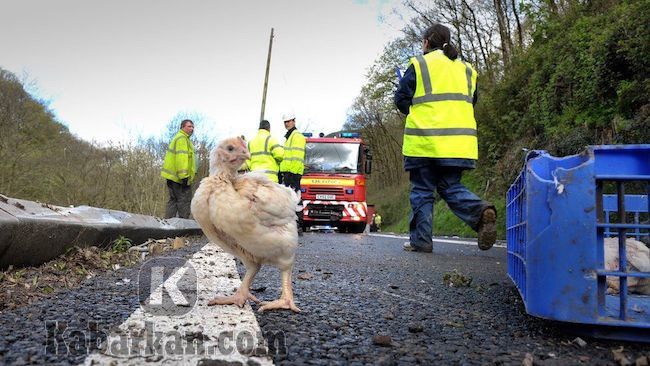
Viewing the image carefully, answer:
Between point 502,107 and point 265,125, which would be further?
point 502,107

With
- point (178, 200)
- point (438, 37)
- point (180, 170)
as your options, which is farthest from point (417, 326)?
point (178, 200)

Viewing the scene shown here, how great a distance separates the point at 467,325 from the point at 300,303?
0.94m

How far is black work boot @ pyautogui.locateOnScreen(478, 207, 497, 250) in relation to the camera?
5.05m

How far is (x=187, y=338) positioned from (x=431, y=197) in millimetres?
4895

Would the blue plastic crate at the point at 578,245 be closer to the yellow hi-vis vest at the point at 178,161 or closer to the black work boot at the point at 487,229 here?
the black work boot at the point at 487,229

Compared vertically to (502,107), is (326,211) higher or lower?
lower

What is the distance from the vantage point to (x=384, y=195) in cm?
3759

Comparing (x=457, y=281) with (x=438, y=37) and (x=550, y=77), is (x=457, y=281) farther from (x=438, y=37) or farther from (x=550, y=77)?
(x=550, y=77)

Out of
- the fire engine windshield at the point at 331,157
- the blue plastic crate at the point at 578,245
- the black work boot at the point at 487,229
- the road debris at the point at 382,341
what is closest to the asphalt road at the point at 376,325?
the road debris at the point at 382,341

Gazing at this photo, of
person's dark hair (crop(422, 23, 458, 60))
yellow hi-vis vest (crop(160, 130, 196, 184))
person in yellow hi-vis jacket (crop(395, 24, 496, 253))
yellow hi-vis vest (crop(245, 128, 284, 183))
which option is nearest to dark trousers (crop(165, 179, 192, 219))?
yellow hi-vis vest (crop(160, 130, 196, 184))

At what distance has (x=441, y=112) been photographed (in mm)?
5945

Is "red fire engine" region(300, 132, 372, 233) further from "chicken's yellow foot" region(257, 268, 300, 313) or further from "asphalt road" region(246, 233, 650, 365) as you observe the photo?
"chicken's yellow foot" region(257, 268, 300, 313)

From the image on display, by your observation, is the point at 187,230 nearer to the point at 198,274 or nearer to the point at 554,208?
the point at 198,274

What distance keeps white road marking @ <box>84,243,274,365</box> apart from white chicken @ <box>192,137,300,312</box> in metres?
0.25
